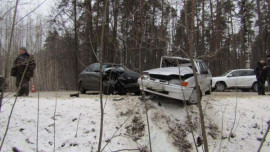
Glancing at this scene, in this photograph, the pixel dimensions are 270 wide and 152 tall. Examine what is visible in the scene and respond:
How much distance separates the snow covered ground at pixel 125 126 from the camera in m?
5.17

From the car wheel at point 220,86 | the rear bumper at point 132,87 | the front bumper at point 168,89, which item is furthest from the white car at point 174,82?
the car wheel at point 220,86

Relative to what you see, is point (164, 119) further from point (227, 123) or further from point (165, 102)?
point (227, 123)

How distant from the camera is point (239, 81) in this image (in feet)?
44.4

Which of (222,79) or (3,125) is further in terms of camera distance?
(222,79)

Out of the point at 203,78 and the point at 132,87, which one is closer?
the point at 203,78

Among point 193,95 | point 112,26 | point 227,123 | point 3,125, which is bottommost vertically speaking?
point 227,123

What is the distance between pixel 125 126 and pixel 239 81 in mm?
10151

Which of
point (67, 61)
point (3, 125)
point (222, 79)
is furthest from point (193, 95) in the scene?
point (67, 61)

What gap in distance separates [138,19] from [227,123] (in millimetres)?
4649

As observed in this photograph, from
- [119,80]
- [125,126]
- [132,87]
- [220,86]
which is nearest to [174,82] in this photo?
[125,126]

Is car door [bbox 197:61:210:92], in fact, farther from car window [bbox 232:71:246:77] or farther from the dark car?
car window [bbox 232:71:246:77]

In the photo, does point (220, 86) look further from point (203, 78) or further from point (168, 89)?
point (168, 89)

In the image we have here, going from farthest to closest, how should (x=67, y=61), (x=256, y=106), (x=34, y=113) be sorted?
(x=67, y=61), (x=256, y=106), (x=34, y=113)

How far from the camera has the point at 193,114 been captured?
22.5 feet
